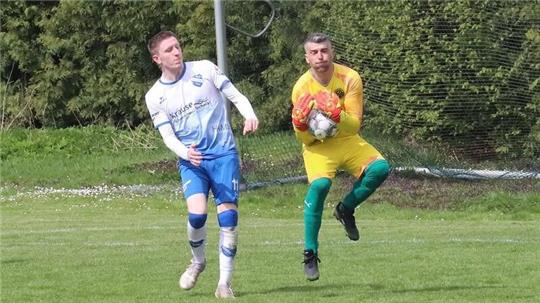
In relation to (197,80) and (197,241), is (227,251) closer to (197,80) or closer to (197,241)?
(197,241)

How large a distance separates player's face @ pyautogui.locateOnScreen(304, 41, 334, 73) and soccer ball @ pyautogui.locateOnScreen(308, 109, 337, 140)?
44 cm

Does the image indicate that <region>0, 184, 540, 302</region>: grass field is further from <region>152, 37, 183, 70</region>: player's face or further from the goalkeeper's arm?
<region>152, 37, 183, 70</region>: player's face

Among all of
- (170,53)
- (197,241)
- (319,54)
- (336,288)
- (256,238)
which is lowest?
(256,238)

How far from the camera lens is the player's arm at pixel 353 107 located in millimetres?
10172

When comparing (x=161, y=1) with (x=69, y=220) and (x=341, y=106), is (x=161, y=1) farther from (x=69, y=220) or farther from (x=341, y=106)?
(x=341, y=106)

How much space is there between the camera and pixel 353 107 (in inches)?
404

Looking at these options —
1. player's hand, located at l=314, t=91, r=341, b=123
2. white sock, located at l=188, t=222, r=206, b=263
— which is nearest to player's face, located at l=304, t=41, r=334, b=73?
player's hand, located at l=314, t=91, r=341, b=123

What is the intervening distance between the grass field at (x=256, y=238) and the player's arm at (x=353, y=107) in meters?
1.35

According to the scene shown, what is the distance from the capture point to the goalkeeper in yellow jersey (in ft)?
33.0

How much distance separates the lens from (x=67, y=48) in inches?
1207

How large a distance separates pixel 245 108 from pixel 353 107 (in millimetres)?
1022

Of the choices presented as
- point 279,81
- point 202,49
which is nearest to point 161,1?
point 202,49

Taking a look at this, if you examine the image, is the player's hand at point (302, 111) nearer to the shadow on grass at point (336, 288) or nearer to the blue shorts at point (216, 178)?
the blue shorts at point (216, 178)

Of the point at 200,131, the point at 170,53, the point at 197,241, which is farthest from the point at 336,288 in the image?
the point at 170,53
